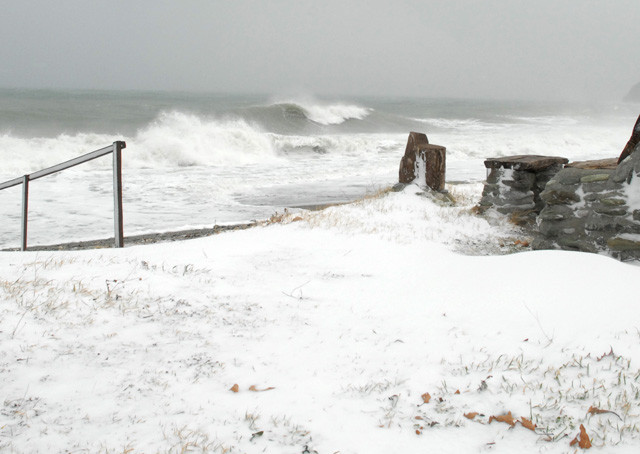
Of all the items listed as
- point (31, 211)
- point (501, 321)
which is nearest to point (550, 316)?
point (501, 321)

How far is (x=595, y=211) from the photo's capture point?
18.0 feet

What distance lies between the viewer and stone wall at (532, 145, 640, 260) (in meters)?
5.10

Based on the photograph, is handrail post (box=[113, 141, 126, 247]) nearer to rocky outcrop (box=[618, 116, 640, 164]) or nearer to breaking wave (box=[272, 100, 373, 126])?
rocky outcrop (box=[618, 116, 640, 164])

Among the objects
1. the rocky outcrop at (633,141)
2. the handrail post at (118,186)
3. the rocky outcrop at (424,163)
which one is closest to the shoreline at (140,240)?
the handrail post at (118,186)

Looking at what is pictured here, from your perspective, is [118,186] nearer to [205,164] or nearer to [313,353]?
[313,353]

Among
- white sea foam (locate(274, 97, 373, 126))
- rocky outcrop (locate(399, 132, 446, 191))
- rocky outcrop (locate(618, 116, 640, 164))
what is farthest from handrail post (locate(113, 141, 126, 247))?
white sea foam (locate(274, 97, 373, 126))

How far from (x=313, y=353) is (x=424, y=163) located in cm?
637

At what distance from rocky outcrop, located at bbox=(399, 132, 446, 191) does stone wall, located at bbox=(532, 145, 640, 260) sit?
283 cm

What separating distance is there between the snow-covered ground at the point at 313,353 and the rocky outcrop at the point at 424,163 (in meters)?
4.03

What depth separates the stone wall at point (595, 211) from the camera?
510cm

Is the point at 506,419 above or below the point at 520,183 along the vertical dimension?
below

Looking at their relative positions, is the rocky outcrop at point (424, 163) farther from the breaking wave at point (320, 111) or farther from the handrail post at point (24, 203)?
the breaking wave at point (320, 111)

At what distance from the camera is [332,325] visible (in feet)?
12.0

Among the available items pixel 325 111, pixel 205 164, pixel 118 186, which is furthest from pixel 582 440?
pixel 325 111
